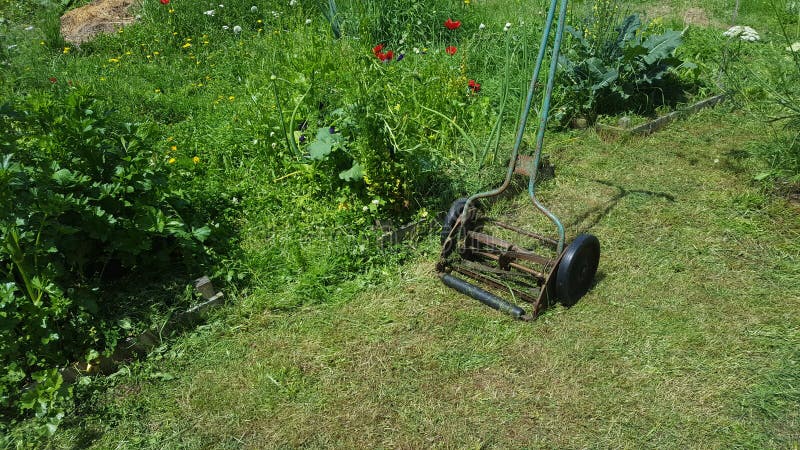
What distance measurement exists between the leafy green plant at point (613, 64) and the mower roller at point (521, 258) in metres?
2.27

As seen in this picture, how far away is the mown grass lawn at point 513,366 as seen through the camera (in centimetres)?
263

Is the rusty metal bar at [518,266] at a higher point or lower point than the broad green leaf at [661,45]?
lower

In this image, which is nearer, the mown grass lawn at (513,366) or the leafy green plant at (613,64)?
the mown grass lawn at (513,366)

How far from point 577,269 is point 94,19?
756 cm

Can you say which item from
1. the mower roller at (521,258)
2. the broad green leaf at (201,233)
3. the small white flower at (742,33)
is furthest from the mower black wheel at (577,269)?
the small white flower at (742,33)

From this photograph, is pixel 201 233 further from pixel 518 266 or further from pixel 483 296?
pixel 518 266

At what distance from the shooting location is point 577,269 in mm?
3275

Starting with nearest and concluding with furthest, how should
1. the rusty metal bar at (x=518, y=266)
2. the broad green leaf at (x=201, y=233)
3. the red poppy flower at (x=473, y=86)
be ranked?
the rusty metal bar at (x=518, y=266) → the broad green leaf at (x=201, y=233) → the red poppy flower at (x=473, y=86)

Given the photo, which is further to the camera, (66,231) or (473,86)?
(473,86)

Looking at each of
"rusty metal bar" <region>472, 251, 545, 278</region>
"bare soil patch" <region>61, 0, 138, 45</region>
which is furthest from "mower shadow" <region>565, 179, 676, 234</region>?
"bare soil patch" <region>61, 0, 138, 45</region>

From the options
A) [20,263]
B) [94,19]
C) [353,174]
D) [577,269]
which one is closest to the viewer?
[20,263]

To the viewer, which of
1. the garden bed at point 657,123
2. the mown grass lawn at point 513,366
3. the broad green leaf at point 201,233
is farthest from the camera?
the garden bed at point 657,123

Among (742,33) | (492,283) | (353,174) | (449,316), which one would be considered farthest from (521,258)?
(742,33)

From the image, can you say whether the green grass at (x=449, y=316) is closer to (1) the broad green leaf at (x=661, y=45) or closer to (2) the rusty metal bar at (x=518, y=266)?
(2) the rusty metal bar at (x=518, y=266)
